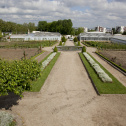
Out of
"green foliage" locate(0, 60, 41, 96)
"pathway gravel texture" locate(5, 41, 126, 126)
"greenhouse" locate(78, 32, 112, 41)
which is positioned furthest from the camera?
"greenhouse" locate(78, 32, 112, 41)

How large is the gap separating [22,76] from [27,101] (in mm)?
4097

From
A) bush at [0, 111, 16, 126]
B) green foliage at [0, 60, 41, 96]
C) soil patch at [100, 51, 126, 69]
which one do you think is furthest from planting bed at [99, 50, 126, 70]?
bush at [0, 111, 16, 126]

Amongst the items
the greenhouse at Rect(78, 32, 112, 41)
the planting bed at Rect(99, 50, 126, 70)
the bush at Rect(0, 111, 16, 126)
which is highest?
the greenhouse at Rect(78, 32, 112, 41)

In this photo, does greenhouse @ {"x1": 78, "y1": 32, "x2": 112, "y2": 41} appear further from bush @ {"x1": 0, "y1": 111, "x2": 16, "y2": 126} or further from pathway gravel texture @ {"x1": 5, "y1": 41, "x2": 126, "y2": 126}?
bush @ {"x1": 0, "y1": 111, "x2": 16, "y2": 126}

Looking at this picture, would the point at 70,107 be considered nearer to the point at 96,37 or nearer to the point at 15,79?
the point at 15,79

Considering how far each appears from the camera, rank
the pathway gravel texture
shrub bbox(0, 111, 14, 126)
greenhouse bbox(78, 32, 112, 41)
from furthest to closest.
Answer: greenhouse bbox(78, 32, 112, 41), the pathway gravel texture, shrub bbox(0, 111, 14, 126)

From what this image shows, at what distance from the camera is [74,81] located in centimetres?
1758

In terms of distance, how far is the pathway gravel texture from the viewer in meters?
9.93

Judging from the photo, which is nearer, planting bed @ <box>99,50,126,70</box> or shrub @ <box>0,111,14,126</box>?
shrub @ <box>0,111,14,126</box>

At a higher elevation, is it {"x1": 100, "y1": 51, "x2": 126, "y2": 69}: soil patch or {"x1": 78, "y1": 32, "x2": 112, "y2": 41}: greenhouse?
{"x1": 78, "y1": 32, "x2": 112, "y2": 41}: greenhouse

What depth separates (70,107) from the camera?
11.7 m

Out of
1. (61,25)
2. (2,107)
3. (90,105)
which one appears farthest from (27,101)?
(61,25)

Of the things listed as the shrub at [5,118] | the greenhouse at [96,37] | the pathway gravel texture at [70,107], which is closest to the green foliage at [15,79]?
the shrub at [5,118]

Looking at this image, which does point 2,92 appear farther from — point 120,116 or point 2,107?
point 120,116
